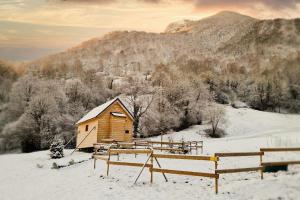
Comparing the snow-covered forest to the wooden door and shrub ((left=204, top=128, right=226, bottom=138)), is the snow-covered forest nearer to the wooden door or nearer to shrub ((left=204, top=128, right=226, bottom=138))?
shrub ((left=204, top=128, right=226, bottom=138))

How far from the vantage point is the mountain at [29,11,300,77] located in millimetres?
128875

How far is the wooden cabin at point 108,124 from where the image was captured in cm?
3484

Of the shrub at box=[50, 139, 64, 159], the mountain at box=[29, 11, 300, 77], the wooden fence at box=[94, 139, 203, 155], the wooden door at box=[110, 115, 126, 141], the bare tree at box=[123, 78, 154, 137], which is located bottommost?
the shrub at box=[50, 139, 64, 159]

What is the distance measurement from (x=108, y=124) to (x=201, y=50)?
14554 centimetres

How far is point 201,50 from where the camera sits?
174 m

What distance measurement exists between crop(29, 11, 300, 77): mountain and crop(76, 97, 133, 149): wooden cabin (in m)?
82.4

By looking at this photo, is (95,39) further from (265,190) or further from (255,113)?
(265,190)

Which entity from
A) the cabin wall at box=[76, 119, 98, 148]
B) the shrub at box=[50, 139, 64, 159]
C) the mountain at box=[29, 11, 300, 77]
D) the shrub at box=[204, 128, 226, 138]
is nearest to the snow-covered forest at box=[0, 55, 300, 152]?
the shrub at box=[204, 128, 226, 138]

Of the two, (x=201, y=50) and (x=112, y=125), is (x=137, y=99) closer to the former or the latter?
(x=112, y=125)

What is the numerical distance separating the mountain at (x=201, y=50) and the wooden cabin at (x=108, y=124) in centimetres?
8238

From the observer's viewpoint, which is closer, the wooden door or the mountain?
the wooden door

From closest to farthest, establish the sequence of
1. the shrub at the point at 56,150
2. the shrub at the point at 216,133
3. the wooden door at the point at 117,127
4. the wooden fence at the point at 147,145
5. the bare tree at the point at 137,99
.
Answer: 1. the wooden fence at the point at 147,145
2. the shrub at the point at 56,150
3. the wooden door at the point at 117,127
4. the bare tree at the point at 137,99
5. the shrub at the point at 216,133

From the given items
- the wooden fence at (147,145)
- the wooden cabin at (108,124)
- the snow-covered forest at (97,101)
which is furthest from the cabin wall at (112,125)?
the snow-covered forest at (97,101)

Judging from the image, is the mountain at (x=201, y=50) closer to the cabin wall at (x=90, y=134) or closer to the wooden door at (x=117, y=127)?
the cabin wall at (x=90, y=134)
